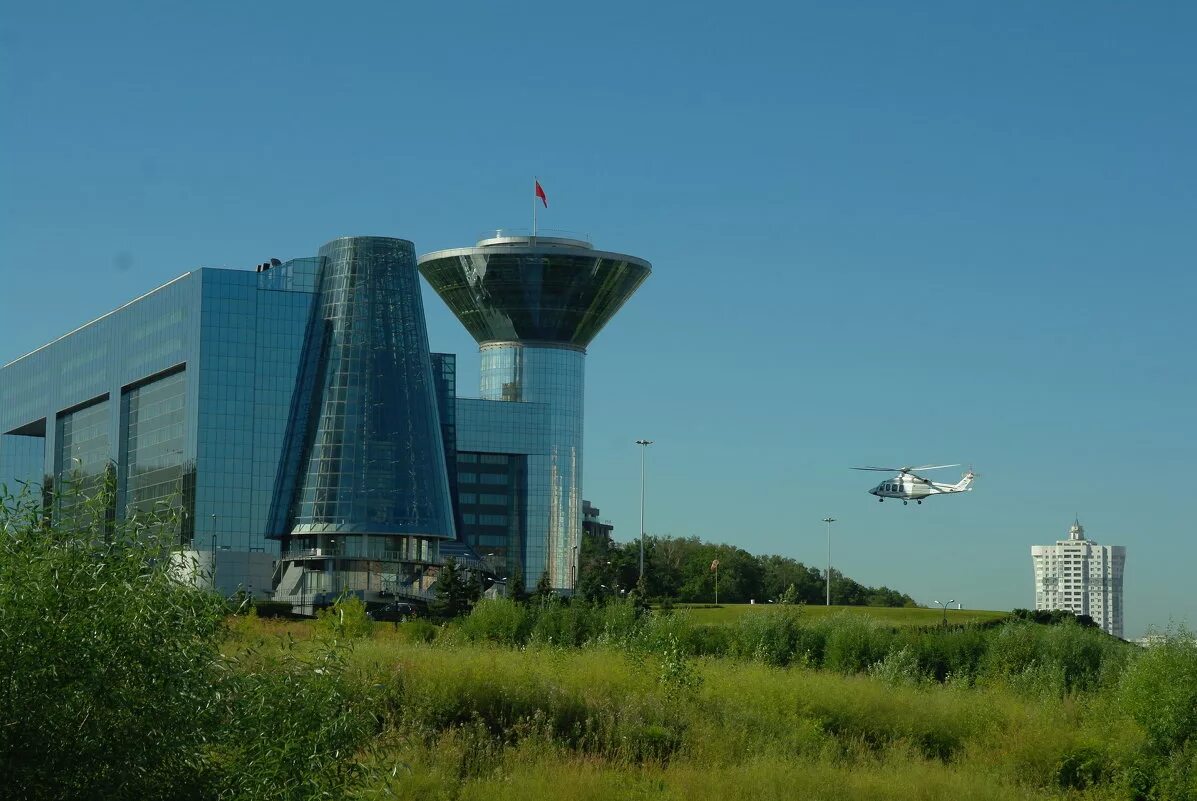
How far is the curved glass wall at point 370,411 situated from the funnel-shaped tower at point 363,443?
0.24 feet

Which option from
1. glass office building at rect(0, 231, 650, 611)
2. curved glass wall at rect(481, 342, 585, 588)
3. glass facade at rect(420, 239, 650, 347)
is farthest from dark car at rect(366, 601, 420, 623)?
glass facade at rect(420, 239, 650, 347)

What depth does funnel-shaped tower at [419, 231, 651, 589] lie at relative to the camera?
5910 inches

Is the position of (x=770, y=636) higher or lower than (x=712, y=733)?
higher

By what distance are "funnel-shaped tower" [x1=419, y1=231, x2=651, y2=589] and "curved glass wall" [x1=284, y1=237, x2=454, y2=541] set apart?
3229cm

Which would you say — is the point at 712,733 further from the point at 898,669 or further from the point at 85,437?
the point at 85,437

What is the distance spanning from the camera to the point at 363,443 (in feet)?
376

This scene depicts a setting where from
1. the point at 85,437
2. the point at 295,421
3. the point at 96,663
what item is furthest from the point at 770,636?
the point at 85,437

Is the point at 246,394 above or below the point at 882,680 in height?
above

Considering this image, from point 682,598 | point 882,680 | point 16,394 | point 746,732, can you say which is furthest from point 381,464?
point 746,732

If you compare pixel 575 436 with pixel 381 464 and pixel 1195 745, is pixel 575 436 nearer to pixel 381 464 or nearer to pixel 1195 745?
pixel 381 464

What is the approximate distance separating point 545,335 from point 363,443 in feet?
137

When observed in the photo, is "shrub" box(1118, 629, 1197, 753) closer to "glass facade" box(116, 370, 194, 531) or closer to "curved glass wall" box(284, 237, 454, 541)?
"curved glass wall" box(284, 237, 454, 541)

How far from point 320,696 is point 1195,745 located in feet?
87.7

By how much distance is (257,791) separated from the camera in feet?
57.6
